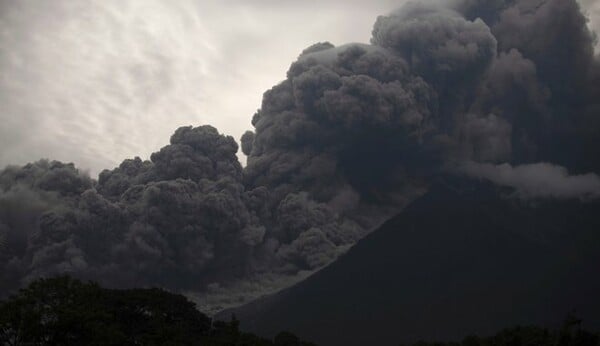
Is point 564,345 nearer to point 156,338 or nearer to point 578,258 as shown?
point 156,338

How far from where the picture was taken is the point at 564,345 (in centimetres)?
3247

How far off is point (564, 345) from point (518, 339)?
6.51 metres

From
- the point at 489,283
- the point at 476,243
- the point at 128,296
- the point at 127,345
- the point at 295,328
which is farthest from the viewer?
the point at 476,243

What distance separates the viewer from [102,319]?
34.9 meters

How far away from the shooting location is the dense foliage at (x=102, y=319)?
104 feet

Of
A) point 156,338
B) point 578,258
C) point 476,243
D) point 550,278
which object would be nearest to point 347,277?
point 476,243

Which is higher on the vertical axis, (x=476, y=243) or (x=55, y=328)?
(x=476, y=243)

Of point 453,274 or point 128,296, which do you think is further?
point 453,274

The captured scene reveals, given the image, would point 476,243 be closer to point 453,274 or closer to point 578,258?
point 453,274

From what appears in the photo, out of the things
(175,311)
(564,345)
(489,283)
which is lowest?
(564,345)

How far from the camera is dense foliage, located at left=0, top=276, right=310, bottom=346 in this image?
104ft

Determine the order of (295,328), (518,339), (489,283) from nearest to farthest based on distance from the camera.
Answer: (518,339) < (295,328) < (489,283)

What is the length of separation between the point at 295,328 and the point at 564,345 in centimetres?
5166

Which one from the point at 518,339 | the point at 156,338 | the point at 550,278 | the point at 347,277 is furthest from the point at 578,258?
the point at 156,338
